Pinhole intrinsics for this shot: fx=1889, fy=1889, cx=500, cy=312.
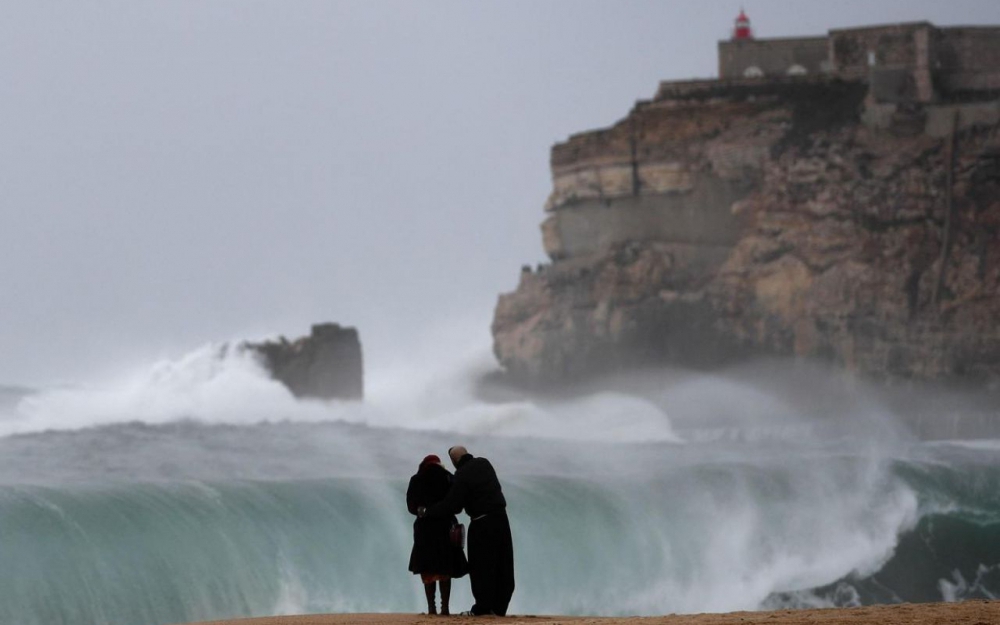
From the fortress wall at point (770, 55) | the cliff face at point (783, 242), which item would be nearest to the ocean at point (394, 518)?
the cliff face at point (783, 242)

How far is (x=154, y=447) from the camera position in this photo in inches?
1271

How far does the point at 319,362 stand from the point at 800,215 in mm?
14984

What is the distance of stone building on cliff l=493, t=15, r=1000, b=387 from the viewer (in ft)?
176

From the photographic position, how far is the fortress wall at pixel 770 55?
57625mm

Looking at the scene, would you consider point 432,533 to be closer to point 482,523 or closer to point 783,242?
point 482,523

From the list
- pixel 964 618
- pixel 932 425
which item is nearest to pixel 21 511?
pixel 964 618

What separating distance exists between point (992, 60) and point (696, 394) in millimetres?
13285

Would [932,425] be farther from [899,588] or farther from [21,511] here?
[21,511]

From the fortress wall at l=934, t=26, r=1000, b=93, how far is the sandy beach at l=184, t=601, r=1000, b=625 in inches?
1749

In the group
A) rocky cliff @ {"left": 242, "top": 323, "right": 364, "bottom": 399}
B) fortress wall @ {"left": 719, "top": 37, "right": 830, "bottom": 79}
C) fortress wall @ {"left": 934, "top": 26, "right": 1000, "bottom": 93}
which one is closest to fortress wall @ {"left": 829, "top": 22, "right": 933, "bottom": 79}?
Result: fortress wall @ {"left": 934, "top": 26, "right": 1000, "bottom": 93}

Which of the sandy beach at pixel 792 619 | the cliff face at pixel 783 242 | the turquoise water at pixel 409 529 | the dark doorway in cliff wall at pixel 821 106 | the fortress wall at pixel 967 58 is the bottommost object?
the turquoise water at pixel 409 529

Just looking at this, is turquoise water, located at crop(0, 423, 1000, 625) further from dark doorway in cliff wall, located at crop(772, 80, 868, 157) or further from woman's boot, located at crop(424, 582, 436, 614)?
dark doorway in cliff wall, located at crop(772, 80, 868, 157)

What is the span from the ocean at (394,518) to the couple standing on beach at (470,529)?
5.36m

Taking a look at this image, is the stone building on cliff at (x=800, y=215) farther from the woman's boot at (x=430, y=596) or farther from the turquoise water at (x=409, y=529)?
the woman's boot at (x=430, y=596)
